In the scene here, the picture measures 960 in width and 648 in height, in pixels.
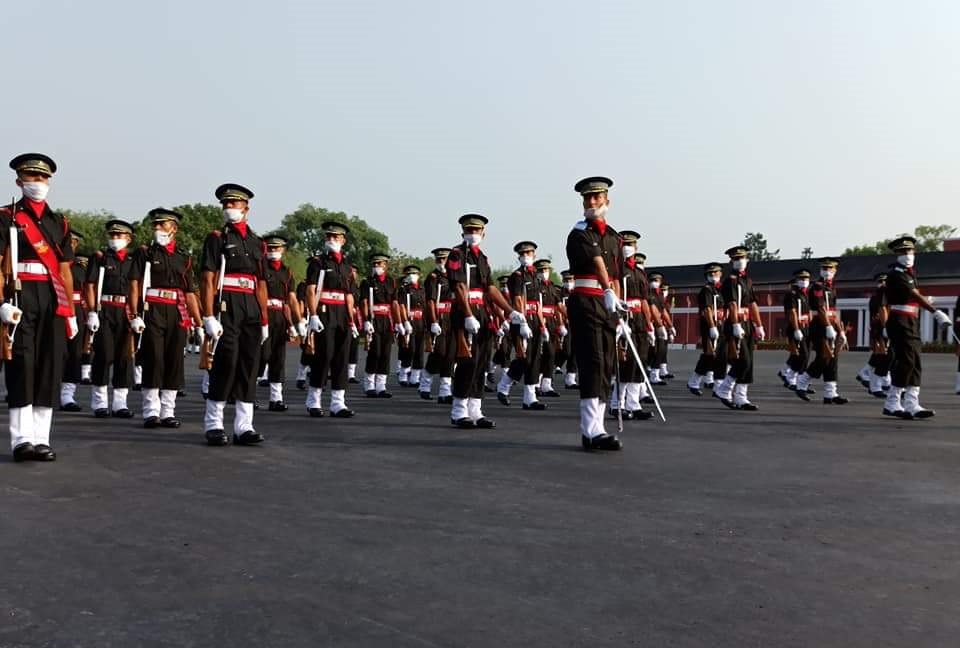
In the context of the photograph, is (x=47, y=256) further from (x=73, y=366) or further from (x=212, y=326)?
(x=73, y=366)

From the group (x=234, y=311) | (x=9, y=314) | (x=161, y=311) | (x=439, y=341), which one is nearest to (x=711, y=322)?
(x=439, y=341)

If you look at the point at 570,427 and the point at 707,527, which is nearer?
the point at 707,527

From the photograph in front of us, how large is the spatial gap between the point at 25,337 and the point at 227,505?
126 inches

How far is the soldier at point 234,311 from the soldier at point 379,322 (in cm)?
716

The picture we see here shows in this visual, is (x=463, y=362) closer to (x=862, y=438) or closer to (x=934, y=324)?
(x=862, y=438)

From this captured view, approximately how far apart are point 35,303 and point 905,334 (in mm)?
10805

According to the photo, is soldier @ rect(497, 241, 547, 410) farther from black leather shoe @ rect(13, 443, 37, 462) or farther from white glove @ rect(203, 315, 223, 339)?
black leather shoe @ rect(13, 443, 37, 462)

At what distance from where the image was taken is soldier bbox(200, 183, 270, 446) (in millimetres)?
9195

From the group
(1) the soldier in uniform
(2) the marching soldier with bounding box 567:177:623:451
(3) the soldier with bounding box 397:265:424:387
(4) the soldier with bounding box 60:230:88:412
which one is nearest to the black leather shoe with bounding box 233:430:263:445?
(2) the marching soldier with bounding box 567:177:623:451

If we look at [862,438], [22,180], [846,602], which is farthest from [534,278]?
[846,602]

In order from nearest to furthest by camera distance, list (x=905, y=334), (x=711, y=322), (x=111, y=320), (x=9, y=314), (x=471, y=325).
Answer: (x=9, y=314) → (x=471, y=325) → (x=905, y=334) → (x=111, y=320) → (x=711, y=322)

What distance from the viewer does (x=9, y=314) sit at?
24.7 feet

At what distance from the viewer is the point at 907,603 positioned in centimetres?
399

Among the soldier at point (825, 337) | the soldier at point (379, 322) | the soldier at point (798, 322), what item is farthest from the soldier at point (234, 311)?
the soldier at point (798, 322)
